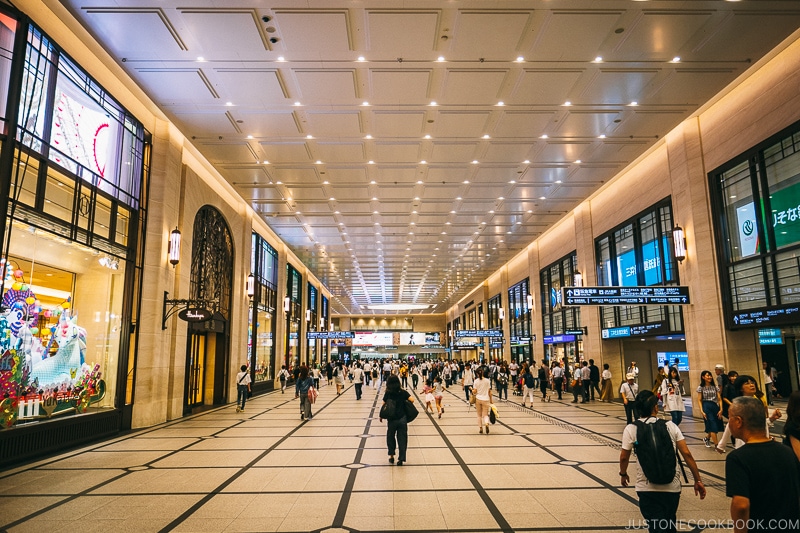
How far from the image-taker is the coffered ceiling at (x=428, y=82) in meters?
8.18

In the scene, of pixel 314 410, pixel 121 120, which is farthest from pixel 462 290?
pixel 121 120

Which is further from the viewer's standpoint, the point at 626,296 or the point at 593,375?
the point at 593,375

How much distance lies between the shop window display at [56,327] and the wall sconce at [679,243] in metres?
13.3

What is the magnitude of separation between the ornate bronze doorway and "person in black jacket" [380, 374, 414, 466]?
8858 millimetres

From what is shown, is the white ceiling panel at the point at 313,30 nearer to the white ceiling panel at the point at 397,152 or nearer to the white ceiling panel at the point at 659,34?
the white ceiling panel at the point at 397,152

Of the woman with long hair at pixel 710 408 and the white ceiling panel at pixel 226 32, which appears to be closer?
the white ceiling panel at pixel 226 32

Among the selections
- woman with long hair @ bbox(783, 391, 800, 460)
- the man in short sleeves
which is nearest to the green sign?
woman with long hair @ bbox(783, 391, 800, 460)

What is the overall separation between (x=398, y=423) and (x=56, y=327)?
6277 mm

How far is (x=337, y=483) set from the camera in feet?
21.3

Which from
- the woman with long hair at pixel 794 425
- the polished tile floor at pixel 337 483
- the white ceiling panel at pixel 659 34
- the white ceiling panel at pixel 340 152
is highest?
the white ceiling panel at pixel 659 34

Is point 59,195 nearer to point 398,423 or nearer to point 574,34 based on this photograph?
point 398,423

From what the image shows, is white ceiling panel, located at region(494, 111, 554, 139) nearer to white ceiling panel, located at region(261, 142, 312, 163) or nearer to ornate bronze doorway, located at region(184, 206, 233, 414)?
white ceiling panel, located at region(261, 142, 312, 163)

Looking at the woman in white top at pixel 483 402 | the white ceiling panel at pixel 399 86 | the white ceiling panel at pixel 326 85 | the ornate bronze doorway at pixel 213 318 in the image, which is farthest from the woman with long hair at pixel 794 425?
the ornate bronze doorway at pixel 213 318

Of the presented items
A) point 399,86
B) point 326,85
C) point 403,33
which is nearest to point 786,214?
point 399,86
